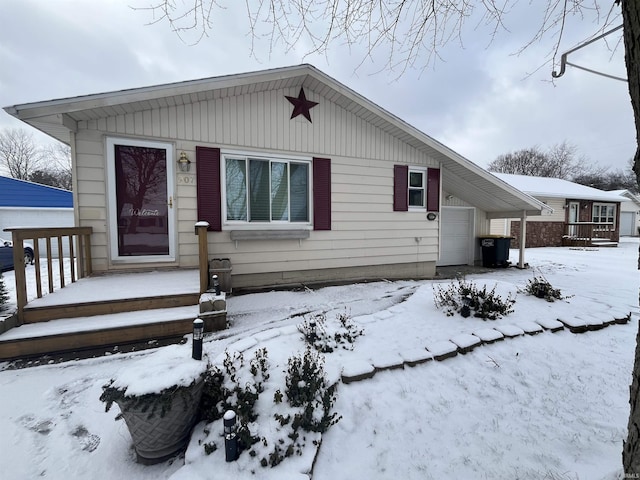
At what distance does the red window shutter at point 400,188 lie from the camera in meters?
6.79

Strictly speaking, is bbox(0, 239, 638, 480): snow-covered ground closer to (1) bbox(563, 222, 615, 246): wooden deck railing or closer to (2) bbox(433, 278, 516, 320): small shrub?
(2) bbox(433, 278, 516, 320): small shrub

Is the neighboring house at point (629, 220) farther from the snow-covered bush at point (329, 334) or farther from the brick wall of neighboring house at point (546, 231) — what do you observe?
the snow-covered bush at point (329, 334)

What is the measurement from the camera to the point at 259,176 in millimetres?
5512

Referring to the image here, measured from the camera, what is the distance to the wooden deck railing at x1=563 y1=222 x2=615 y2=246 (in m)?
14.9

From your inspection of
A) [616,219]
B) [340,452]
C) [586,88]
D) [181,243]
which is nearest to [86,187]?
[181,243]

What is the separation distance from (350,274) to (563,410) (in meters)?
4.38

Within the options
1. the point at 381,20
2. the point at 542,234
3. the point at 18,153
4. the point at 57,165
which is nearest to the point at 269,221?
the point at 381,20

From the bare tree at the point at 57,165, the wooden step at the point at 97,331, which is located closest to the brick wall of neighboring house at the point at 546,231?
the wooden step at the point at 97,331

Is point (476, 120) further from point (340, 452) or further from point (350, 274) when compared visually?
point (340, 452)

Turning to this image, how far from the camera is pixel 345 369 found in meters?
2.61

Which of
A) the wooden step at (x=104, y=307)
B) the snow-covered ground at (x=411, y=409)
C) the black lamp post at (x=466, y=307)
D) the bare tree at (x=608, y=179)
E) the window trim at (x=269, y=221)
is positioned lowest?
the snow-covered ground at (x=411, y=409)

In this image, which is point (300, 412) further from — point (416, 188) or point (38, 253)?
point (416, 188)

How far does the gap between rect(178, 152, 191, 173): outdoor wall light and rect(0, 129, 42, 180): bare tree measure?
3098cm

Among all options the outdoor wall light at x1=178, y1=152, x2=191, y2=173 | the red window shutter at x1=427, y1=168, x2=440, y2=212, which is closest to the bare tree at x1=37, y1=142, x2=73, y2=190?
the outdoor wall light at x1=178, y1=152, x2=191, y2=173
